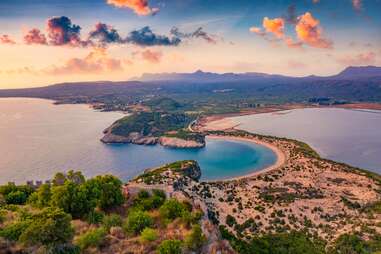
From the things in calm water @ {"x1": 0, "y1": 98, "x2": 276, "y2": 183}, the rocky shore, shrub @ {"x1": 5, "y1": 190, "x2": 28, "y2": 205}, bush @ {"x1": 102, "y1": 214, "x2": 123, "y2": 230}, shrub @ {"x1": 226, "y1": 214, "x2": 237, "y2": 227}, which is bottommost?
calm water @ {"x1": 0, "y1": 98, "x2": 276, "y2": 183}

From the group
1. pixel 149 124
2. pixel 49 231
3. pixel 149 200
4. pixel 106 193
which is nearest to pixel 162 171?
pixel 149 200

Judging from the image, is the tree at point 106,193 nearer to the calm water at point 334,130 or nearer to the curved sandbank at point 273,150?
the curved sandbank at point 273,150

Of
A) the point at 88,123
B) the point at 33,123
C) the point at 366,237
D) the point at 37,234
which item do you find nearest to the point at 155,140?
the point at 88,123

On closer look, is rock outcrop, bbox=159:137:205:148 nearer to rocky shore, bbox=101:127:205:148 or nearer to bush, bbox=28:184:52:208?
rocky shore, bbox=101:127:205:148

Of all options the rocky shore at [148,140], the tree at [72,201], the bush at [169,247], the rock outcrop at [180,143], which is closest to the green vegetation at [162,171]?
the tree at [72,201]

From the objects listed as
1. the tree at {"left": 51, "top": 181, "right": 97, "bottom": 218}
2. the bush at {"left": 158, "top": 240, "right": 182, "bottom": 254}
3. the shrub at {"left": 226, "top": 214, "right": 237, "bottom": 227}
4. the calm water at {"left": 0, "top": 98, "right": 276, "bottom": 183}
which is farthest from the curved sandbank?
the bush at {"left": 158, "top": 240, "right": 182, "bottom": 254}

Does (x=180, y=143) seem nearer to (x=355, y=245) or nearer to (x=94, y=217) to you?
(x=355, y=245)

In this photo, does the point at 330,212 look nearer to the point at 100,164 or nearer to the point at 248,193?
the point at 248,193
